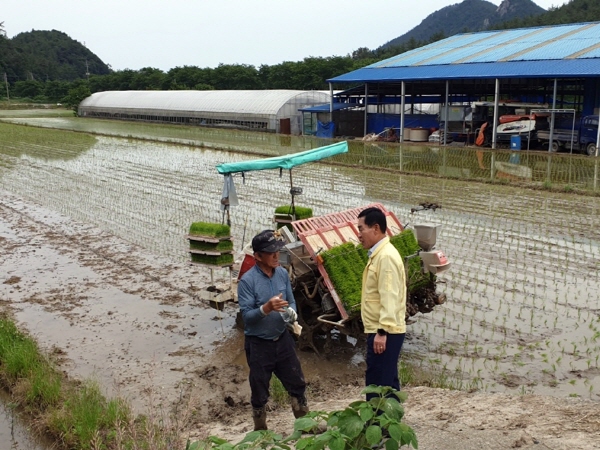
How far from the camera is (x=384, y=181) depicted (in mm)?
18703

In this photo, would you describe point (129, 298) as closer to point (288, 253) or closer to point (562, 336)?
point (288, 253)

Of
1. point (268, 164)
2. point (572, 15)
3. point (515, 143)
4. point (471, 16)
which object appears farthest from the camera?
point (471, 16)

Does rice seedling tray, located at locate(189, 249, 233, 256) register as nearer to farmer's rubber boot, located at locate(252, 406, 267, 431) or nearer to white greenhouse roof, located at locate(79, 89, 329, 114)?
farmer's rubber boot, located at locate(252, 406, 267, 431)

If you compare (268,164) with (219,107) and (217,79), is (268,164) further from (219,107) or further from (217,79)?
(217,79)

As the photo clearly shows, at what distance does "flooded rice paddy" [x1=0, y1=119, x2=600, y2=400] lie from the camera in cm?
676

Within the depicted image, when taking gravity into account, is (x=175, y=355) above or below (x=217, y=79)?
below

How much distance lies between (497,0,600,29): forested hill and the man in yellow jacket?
2653 inches

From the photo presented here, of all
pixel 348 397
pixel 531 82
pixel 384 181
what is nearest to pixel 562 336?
pixel 348 397

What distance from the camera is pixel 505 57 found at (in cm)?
2848

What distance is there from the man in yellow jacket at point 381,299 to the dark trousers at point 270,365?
698 millimetres

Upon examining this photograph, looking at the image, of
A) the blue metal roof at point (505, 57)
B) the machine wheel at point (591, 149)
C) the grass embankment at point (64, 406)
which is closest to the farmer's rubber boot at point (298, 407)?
the grass embankment at point (64, 406)

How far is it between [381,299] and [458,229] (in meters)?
8.59

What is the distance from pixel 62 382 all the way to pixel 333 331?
10.3 ft

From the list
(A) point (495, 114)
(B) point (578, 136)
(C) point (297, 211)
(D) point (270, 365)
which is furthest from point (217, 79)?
(D) point (270, 365)
